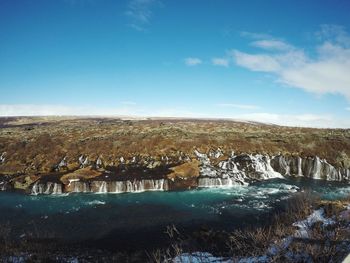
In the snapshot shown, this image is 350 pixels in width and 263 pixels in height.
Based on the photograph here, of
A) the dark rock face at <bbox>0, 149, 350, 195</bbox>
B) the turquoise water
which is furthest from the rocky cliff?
the turquoise water

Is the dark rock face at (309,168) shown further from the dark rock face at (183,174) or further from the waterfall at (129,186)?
the waterfall at (129,186)

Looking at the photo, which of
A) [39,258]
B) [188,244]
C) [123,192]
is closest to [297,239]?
[188,244]

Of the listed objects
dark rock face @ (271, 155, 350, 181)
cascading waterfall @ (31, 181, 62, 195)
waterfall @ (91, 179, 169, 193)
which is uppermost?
dark rock face @ (271, 155, 350, 181)

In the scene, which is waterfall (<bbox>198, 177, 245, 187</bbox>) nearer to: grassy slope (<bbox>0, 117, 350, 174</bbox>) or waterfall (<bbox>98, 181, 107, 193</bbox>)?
grassy slope (<bbox>0, 117, 350, 174</bbox>)

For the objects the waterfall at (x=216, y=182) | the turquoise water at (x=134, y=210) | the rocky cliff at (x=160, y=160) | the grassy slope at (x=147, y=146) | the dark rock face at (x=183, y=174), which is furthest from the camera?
the grassy slope at (x=147, y=146)

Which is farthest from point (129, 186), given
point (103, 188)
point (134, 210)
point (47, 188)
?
point (47, 188)

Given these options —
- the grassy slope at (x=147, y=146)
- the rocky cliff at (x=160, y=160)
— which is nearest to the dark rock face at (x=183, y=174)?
the rocky cliff at (x=160, y=160)

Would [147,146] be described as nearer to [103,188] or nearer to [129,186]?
[129,186]

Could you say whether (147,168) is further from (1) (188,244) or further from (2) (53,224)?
(1) (188,244)
